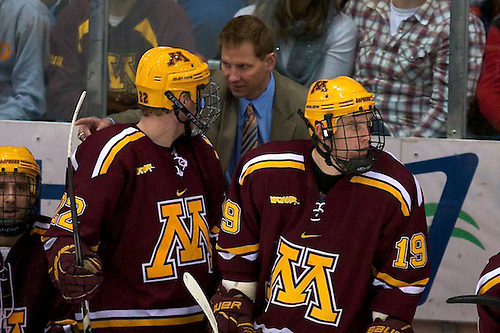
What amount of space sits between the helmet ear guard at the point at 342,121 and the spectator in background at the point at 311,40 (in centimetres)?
116

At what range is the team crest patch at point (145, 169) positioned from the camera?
3.16 meters

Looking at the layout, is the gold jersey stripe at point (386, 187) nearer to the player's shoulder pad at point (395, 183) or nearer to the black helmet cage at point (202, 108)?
the player's shoulder pad at point (395, 183)

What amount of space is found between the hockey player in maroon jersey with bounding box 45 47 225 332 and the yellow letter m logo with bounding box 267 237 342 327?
1.45 ft

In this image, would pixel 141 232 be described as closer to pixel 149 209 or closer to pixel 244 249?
pixel 149 209

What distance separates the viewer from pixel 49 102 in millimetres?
4309

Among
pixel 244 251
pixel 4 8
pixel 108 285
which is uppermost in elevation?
pixel 4 8

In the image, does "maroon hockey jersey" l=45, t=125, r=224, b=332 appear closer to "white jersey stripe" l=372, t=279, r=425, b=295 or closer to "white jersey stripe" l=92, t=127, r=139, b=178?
"white jersey stripe" l=92, t=127, r=139, b=178

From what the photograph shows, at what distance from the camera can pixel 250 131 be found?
3.82 metres

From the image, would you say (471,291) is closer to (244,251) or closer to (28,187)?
(244,251)

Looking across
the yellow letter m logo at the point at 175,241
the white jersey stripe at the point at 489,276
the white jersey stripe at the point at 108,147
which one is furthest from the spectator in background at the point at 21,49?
the white jersey stripe at the point at 489,276

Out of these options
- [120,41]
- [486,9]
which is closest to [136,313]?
[120,41]

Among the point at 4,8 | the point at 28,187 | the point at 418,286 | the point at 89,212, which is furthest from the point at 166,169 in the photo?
the point at 4,8

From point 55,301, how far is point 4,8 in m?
1.61

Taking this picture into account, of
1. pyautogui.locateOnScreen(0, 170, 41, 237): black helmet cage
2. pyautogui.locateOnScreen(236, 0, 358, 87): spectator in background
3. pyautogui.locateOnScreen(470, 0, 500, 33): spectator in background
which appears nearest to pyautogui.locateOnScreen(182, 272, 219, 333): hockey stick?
pyautogui.locateOnScreen(0, 170, 41, 237): black helmet cage
